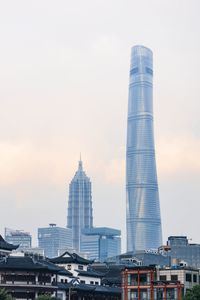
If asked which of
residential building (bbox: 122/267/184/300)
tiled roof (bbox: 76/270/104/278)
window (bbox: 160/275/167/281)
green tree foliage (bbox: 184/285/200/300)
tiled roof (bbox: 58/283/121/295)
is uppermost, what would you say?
tiled roof (bbox: 76/270/104/278)

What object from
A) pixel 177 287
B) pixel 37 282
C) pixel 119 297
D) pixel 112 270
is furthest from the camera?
pixel 112 270

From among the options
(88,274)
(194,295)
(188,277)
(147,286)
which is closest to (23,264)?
(147,286)

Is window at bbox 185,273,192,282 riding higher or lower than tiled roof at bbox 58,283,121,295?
higher

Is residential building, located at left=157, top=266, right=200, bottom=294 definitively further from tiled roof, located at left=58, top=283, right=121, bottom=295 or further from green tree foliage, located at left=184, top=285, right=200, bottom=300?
green tree foliage, located at left=184, top=285, right=200, bottom=300

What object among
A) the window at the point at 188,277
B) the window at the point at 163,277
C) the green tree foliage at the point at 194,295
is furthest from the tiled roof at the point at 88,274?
the green tree foliage at the point at 194,295

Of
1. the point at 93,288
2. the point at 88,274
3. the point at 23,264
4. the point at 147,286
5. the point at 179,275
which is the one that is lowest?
the point at 147,286

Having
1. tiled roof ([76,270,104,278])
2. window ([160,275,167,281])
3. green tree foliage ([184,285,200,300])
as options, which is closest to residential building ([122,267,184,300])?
green tree foliage ([184,285,200,300])

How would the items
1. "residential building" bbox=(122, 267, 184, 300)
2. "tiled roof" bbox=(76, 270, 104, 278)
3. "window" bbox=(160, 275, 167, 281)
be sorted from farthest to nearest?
"tiled roof" bbox=(76, 270, 104, 278), "window" bbox=(160, 275, 167, 281), "residential building" bbox=(122, 267, 184, 300)

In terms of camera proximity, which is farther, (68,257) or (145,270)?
(68,257)

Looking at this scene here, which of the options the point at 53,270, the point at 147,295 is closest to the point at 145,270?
the point at 147,295

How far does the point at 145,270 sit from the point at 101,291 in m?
21.1

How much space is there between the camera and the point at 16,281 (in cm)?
14212

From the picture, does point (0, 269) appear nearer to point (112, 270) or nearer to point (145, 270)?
point (145, 270)

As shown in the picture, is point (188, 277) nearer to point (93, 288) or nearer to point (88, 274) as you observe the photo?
point (93, 288)
